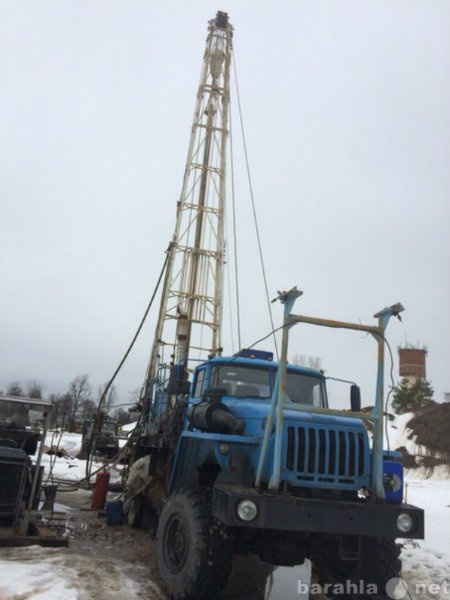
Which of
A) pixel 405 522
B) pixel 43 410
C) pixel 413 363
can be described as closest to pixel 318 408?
pixel 405 522

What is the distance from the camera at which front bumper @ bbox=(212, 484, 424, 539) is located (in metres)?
4.62

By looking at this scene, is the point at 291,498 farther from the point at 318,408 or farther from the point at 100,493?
the point at 100,493

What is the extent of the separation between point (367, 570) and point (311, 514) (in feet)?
4.66

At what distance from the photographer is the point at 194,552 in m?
5.08

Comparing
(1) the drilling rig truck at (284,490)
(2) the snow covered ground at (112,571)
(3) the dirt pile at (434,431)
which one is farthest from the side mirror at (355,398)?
(3) the dirt pile at (434,431)

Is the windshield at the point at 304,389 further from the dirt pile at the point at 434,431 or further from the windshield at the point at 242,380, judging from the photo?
the dirt pile at the point at 434,431

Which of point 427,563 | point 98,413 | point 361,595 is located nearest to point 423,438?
point 98,413

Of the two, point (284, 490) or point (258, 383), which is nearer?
point (284, 490)

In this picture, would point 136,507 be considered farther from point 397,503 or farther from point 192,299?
point 192,299

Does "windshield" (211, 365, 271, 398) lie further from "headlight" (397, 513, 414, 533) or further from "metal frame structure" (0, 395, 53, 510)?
"metal frame structure" (0, 395, 53, 510)

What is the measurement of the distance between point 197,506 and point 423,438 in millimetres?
25255

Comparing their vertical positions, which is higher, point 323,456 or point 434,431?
point 434,431

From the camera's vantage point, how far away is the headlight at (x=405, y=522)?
498 cm

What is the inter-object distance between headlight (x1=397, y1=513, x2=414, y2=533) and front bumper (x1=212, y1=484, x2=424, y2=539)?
0.03 metres
